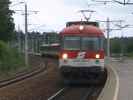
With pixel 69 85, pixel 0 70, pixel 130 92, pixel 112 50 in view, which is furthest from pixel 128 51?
pixel 130 92

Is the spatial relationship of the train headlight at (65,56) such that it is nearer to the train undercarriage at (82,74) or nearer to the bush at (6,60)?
the train undercarriage at (82,74)

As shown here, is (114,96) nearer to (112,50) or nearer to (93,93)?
(93,93)

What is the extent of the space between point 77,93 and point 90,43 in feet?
14.2

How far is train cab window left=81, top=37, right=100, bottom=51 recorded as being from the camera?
3058 centimetres

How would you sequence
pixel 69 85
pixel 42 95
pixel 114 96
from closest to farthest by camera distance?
1. pixel 114 96
2. pixel 42 95
3. pixel 69 85

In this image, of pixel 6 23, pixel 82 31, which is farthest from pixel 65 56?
pixel 6 23

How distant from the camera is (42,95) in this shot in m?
25.8

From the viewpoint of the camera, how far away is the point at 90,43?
101 ft

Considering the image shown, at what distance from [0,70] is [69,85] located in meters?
21.1

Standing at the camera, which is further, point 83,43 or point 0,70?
point 0,70

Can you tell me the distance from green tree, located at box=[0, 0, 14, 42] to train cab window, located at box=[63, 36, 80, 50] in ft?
156

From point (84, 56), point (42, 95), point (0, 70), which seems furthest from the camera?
point (0, 70)

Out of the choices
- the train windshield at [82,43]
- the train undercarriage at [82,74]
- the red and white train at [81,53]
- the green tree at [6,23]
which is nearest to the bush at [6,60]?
the green tree at [6,23]

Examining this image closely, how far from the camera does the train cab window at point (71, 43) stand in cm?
3053
